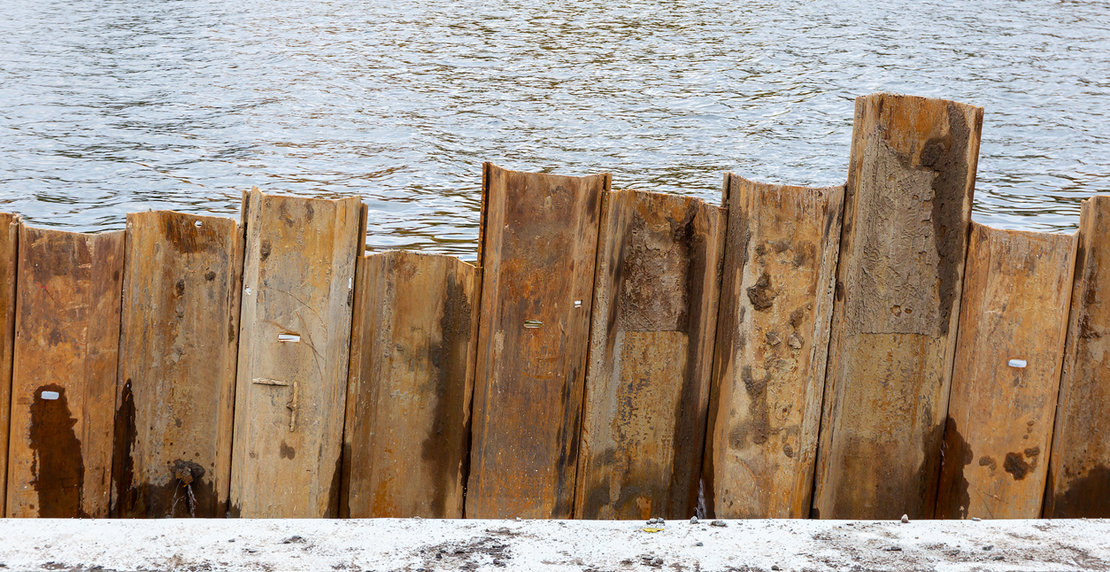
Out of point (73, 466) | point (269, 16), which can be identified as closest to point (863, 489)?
point (73, 466)

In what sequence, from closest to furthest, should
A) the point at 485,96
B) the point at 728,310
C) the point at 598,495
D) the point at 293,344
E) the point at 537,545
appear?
the point at 537,545
the point at 293,344
the point at 728,310
the point at 598,495
the point at 485,96

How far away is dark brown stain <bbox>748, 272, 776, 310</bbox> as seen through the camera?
10.7ft

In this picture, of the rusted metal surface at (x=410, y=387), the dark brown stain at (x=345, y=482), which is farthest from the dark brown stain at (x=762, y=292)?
the dark brown stain at (x=345, y=482)

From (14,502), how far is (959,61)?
33.0 feet

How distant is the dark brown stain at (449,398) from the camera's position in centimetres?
338

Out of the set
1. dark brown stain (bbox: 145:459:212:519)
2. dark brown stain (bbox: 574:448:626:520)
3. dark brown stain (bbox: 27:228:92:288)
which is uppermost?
dark brown stain (bbox: 27:228:92:288)

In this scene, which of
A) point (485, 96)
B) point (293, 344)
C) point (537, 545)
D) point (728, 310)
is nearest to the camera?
point (537, 545)

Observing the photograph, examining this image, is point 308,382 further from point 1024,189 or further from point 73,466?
point 1024,189

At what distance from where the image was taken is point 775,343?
328 cm

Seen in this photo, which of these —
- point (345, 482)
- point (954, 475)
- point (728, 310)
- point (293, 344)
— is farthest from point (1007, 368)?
point (293, 344)

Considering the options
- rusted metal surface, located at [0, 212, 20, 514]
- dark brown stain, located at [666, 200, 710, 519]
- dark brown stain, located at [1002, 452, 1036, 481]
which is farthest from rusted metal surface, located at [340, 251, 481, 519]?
dark brown stain, located at [1002, 452, 1036, 481]

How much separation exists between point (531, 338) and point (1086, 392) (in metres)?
1.81

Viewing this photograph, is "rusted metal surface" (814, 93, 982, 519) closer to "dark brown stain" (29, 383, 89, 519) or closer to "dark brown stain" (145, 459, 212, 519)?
"dark brown stain" (145, 459, 212, 519)

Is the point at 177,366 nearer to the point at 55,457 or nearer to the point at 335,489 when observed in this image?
the point at 55,457
